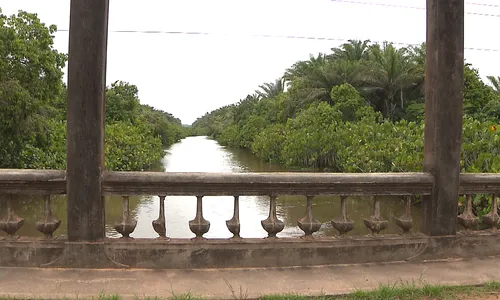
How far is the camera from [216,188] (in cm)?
333

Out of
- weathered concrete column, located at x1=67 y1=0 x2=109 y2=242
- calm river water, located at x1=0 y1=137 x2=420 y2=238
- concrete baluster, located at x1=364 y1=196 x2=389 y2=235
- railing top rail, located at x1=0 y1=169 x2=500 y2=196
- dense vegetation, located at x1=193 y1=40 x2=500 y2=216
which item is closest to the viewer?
weathered concrete column, located at x1=67 y1=0 x2=109 y2=242

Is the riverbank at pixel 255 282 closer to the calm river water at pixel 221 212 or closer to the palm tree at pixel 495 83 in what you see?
the calm river water at pixel 221 212

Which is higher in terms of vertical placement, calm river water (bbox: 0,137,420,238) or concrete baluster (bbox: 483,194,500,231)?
concrete baluster (bbox: 483,194,500,231)

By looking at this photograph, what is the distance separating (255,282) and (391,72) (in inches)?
886

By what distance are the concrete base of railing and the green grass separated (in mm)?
457

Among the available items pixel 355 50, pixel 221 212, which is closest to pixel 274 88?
pixel 355 50

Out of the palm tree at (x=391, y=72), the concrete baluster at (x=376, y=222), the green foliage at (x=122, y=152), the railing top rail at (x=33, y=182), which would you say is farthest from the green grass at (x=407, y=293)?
the palm tree at (x=391, y=72)

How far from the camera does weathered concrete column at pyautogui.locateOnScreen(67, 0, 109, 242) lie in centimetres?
312

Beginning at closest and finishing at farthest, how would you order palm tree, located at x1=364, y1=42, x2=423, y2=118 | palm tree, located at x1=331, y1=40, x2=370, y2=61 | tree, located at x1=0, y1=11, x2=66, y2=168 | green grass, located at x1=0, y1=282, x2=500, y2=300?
green grass, located at x1=0, y1=282, x2=500, y2=300
tree, located at x1=0, y1=11, x2=66, y2=168
palm tree, located at x1=364, y1=42, x2=423, y2=118
palm tree, located at x1=331, y1=40, x2=370, y2=61

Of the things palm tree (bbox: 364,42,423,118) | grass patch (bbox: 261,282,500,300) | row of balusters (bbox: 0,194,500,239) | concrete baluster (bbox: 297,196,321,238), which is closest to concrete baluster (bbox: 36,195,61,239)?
row of balusters (bbox: 0,194,500,239)

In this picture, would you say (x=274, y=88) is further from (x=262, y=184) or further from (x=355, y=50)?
(x=262, y=184)

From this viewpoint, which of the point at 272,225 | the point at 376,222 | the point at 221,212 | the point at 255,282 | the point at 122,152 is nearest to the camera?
the point at 255,282

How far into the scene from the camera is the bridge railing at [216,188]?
323 centimetres

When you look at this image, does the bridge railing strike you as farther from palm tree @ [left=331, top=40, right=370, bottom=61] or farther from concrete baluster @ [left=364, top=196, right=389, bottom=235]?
palm tree @ [left=331, top=40, right=370, bottom=61]
